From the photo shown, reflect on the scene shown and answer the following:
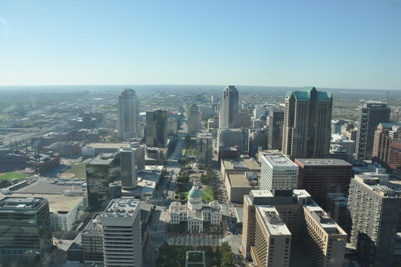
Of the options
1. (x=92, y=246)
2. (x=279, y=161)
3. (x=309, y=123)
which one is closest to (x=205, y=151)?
(x=309, y=123)

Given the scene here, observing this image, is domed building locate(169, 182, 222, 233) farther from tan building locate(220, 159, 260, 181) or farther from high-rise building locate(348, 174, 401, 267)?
high-rise building locate(348, 174, 401, 267)

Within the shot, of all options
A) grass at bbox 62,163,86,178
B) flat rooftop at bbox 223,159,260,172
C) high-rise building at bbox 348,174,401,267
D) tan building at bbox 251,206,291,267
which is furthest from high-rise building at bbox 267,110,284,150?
tan building at bbox 251,206,291,267

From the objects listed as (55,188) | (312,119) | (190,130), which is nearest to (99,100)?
(190,130)

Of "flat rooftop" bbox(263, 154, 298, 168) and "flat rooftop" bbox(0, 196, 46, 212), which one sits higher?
"flat rooftop" bbox(263, 154, 298, 168)

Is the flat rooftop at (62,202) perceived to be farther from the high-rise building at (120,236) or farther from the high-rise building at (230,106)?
the high-rise building at (230,106)

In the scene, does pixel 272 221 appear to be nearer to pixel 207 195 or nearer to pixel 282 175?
pixel 282 175
